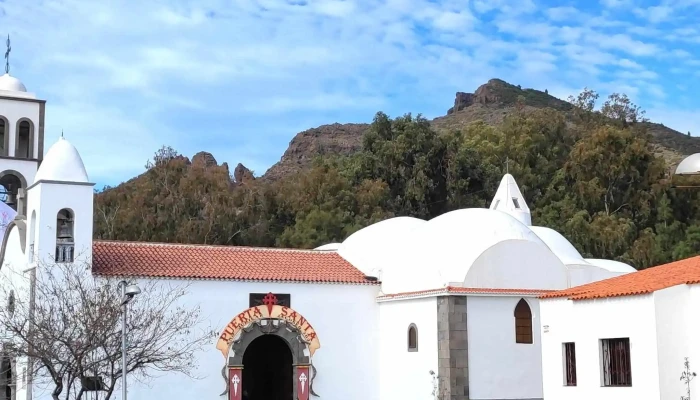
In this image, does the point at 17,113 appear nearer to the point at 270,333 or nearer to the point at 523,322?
the point at 270,333

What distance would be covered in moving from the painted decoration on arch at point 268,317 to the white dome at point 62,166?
6.07m

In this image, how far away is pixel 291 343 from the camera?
88.9ft

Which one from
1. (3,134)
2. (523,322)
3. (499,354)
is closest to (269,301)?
(499,354)

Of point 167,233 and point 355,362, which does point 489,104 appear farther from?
point 355,362

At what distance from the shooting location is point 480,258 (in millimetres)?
25609

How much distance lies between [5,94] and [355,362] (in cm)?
2019

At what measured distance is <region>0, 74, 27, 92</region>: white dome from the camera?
126ft

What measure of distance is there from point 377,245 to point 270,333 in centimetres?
536

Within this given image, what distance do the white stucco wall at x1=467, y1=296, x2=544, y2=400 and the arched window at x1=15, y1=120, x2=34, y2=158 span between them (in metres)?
22.2

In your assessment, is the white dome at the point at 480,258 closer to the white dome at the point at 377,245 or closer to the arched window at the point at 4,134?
the white dome at the point at 377,245

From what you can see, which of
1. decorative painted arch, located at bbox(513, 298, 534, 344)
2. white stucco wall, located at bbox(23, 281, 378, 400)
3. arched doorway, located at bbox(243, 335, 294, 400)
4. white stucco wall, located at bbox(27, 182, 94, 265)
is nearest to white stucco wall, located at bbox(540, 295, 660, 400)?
decorative painted arch, located at bbox(513, 298, 534, 344)

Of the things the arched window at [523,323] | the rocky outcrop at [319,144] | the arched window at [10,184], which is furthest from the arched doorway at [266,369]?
the rocky outcrop at [319,144]

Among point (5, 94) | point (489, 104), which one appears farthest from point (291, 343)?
point (489, 104)

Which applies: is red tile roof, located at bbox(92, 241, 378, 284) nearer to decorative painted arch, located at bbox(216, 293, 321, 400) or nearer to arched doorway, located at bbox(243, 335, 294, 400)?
decorative painted arch, located at bbox(216, 293, 321, 400)
